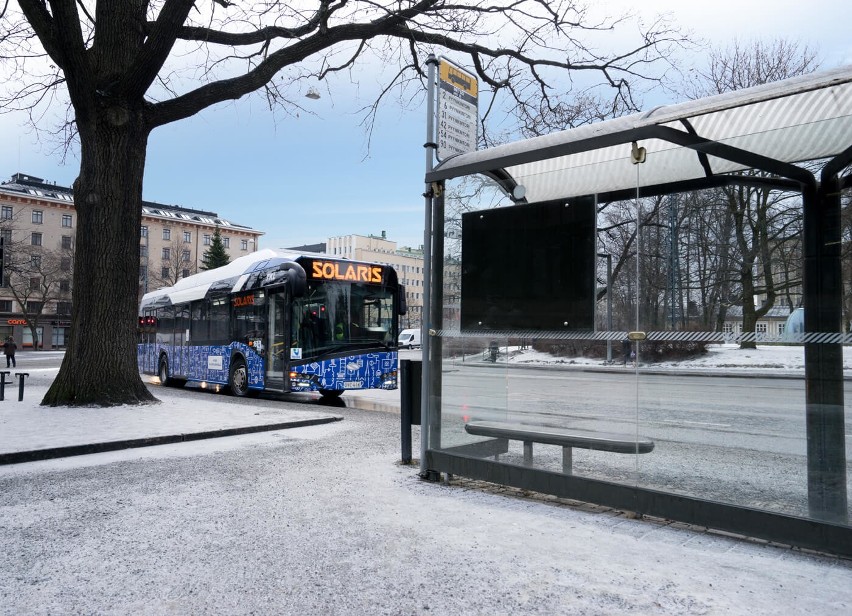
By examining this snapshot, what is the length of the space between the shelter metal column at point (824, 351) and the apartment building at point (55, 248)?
5896 cm

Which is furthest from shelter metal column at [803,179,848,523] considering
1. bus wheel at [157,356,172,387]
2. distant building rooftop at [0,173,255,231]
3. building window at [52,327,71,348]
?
building window at [52,327,71,348]

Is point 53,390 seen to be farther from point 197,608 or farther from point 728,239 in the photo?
point 728,239

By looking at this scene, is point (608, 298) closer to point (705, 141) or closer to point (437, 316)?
point (705, 141)

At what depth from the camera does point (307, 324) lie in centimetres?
1422

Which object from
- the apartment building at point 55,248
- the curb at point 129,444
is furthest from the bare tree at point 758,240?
the apartment building at point 55,248

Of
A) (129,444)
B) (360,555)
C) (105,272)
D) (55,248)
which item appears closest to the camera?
(360,555)

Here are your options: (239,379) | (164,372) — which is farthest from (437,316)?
(164,372)

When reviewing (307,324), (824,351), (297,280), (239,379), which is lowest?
(239,379)

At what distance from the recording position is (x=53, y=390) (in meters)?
11.8

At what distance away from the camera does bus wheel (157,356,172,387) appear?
69.7 feet

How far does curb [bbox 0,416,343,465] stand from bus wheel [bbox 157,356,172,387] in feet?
40.8

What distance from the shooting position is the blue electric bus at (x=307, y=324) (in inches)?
561

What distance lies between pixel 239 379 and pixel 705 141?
44.8 feet

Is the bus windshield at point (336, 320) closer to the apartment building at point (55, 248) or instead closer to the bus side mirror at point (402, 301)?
the bus side mirror at point (402, 301)
